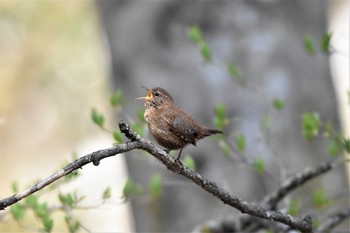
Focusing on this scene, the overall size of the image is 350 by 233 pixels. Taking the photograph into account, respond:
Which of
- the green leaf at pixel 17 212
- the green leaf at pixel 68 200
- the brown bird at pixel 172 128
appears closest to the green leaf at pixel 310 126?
the brown bird at pixel 172 128

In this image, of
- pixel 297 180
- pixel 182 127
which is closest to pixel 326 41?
pixel 297 180

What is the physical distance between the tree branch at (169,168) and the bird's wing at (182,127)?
16cm

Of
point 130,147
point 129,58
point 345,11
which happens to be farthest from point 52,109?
point 130,147

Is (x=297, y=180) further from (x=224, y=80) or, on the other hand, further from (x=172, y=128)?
(x=224, y=80)

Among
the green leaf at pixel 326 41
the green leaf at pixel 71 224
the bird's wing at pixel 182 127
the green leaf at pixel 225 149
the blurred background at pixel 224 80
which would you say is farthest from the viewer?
the blurred background at pixel 224 80

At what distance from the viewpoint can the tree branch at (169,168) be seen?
1.76 metres

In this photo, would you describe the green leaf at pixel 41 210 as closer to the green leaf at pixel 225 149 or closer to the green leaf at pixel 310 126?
the green leaf at pixel 225 149

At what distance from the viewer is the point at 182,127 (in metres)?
2.21

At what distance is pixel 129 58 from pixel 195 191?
3.48 feet

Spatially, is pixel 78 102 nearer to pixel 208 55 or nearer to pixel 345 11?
pixel 345 11

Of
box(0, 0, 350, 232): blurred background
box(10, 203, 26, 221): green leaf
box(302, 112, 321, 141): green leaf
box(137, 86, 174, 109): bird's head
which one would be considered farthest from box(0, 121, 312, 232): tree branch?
box(0, 0, 350, 232): blurred background

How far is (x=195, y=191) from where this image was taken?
15.0ft

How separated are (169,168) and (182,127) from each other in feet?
0.60

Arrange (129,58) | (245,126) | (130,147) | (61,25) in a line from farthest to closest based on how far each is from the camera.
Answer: (61,25) < (129,58) < (245,126) < (130,147)
